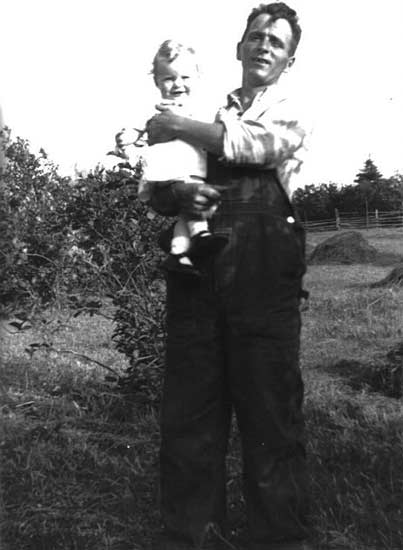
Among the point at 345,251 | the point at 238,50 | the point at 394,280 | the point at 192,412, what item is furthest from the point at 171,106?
the point at 345,251

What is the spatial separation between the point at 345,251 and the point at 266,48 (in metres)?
15.2

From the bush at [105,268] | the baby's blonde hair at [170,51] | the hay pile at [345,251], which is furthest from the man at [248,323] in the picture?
the hay pile at [345,251]

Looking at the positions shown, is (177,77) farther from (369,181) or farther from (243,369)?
Result: (369,181)

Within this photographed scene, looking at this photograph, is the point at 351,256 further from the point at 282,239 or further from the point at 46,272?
the point at 282,239

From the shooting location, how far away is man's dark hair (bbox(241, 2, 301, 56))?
296cm

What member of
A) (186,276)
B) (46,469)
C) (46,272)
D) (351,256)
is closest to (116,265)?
(46,272)

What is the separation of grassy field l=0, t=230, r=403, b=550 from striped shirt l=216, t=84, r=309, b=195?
151cm

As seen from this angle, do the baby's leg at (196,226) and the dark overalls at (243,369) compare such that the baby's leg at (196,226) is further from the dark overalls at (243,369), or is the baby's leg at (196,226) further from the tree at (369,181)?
the tree at (369,181)

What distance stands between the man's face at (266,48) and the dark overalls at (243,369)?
367mm

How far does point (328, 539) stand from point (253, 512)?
1.60 ft

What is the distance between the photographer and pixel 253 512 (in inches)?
119

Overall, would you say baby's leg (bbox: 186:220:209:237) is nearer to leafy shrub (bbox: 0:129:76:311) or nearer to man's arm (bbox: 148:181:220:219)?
man's arm (bbox: 148:181:220:219)

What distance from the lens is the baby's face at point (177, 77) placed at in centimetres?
286

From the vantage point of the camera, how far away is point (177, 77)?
2.88 meters
